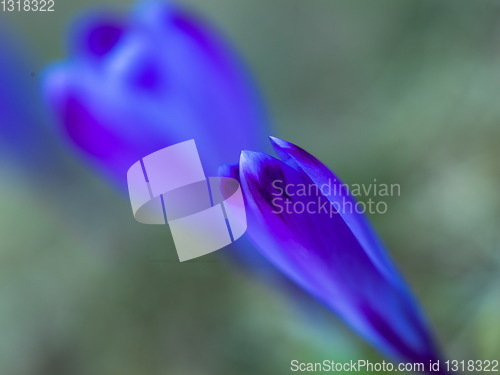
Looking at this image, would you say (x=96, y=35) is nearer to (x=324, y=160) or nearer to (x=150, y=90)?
(x=150, y=90)

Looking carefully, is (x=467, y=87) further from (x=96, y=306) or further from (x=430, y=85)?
(x=96, y=306)

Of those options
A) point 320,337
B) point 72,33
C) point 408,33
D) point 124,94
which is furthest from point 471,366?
point 72,33
